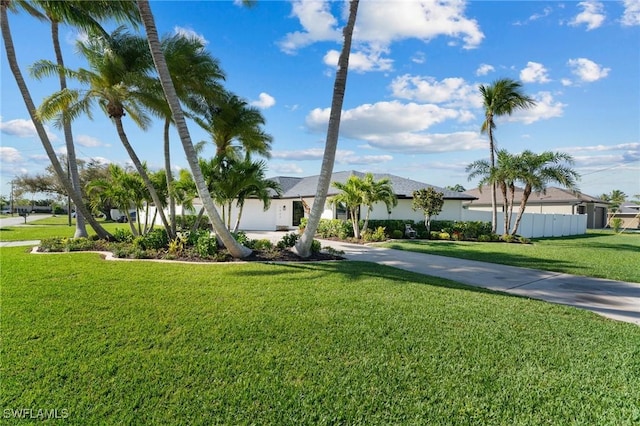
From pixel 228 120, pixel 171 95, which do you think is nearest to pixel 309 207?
pixel 228 120

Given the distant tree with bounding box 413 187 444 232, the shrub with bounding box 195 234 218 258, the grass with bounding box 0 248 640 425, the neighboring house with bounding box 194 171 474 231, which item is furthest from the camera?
the neighboring house with bounding box 194 171 474 231

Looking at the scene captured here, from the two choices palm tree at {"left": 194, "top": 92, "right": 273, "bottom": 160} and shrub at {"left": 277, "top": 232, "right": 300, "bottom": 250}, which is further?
palm tree at {"left": 194, "top": 92, "right": 273, "bottom": 160}

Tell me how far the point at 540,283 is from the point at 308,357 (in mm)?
6815

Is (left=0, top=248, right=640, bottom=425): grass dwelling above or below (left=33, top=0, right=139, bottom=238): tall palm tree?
below

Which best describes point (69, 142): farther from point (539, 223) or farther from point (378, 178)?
point (539, 223)

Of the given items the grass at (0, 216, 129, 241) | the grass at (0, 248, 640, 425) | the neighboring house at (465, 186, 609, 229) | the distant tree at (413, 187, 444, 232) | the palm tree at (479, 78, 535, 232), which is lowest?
the grass at (0, 248, 640, 425)

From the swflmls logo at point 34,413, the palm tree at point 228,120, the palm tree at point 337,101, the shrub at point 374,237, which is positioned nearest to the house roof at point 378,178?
the shrub at point 374,237

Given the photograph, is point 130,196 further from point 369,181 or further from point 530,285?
point 530,285

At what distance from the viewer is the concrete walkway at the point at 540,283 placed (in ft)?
20.4

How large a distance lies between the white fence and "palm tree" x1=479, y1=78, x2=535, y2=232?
15.7 ft

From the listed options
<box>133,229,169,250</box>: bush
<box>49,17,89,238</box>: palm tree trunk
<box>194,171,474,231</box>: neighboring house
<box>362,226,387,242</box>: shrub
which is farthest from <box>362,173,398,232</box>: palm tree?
<box>49,17,89,238</box>: palm tree trunk

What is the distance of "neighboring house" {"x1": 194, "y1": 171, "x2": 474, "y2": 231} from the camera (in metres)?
21.6

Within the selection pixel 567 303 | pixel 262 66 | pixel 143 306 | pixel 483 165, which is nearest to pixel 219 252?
pixel 143 306

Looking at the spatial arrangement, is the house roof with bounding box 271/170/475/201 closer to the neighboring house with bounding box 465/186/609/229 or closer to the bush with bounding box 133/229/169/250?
the neighboring house with bounding box 465/186/609/229
